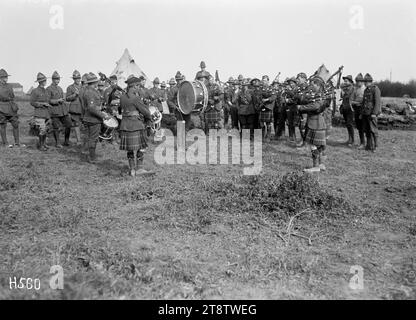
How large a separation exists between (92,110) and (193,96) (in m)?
2.90

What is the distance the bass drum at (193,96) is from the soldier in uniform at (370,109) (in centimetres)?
458

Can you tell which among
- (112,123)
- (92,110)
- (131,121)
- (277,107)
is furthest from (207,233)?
(277,107)

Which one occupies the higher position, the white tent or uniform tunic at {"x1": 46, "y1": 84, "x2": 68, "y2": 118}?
the white tent

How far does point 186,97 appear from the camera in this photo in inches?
462

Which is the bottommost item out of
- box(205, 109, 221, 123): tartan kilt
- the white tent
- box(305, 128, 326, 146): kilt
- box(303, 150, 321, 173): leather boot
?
box(303, 150, 321, 173): leather boot

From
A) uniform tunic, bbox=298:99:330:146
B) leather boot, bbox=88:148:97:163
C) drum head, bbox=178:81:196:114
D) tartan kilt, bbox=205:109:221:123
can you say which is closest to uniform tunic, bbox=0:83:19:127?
leather boot, bbox=88:148:97:163

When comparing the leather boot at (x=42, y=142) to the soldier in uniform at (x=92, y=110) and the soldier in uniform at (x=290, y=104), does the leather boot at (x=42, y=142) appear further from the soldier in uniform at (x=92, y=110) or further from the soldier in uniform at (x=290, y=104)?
the soldier in uniform at (x=290, y=104)

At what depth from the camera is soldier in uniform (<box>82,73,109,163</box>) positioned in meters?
9.84

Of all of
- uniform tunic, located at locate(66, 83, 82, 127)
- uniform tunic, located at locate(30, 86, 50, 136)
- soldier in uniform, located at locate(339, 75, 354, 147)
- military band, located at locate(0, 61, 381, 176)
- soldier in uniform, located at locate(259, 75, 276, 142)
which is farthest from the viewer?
soldier in uniform, located at locate(259, 75, 276, 142)

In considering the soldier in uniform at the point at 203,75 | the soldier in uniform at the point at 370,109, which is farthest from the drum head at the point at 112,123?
the soldier in uniform at the point at 370,109

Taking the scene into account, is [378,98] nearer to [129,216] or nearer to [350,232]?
[350,232]

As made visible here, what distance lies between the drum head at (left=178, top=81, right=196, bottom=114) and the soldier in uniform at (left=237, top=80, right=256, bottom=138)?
7.41 feet

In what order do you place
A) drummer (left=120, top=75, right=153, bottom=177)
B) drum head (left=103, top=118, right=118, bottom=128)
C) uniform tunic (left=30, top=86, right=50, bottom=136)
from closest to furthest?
1. drummer (left=120, top=75, right=153, bottom=177)
2. drum head (left=103, top=118, right=118, bottom=128)
3. uniform tunic (left=30, top=86, right=50, bottom=136)

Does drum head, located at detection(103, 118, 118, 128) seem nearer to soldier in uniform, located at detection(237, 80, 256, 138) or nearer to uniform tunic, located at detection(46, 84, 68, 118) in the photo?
uniform tunic, located at detection(46, 84, 68, 118)
